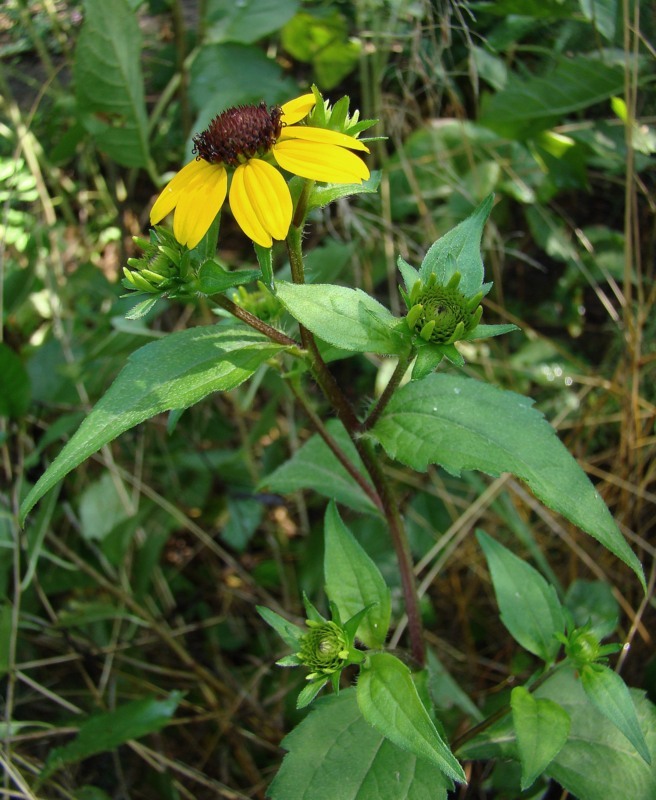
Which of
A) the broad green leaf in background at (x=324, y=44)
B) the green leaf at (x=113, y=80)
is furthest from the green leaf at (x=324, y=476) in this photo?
the broad green leaf in background at (x=324, y=44)

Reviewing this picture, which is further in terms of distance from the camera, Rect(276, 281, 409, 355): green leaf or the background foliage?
the background foliage

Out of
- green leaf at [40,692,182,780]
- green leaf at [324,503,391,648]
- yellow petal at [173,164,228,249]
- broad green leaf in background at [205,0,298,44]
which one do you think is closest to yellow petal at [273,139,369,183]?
yellow petal at [173,164,228,249]

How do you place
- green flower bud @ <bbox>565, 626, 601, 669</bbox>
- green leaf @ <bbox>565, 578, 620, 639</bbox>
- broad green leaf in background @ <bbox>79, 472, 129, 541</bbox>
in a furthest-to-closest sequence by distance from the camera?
1. broad green leaf in background @ <bbox>79, 472, 129, 541</bbox>
2. green leaf @ <bbox>565, 578, 620, 639</bbox>
3. green flower bud @ <bbox>565, 626, 601, 669</bbox>

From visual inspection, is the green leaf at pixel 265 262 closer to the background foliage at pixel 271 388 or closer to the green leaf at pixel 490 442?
the green leaf at pixel 490 442

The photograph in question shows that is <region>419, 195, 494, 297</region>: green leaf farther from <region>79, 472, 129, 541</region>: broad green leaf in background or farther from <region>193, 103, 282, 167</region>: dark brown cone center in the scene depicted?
<region>79, 472, 129, 541</region>: broad green leaf in background

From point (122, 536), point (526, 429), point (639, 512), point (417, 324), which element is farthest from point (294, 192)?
point (639, 512)

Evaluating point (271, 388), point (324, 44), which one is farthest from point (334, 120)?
point (324, 44)

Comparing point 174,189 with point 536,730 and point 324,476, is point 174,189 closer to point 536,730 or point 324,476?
point 324,476
